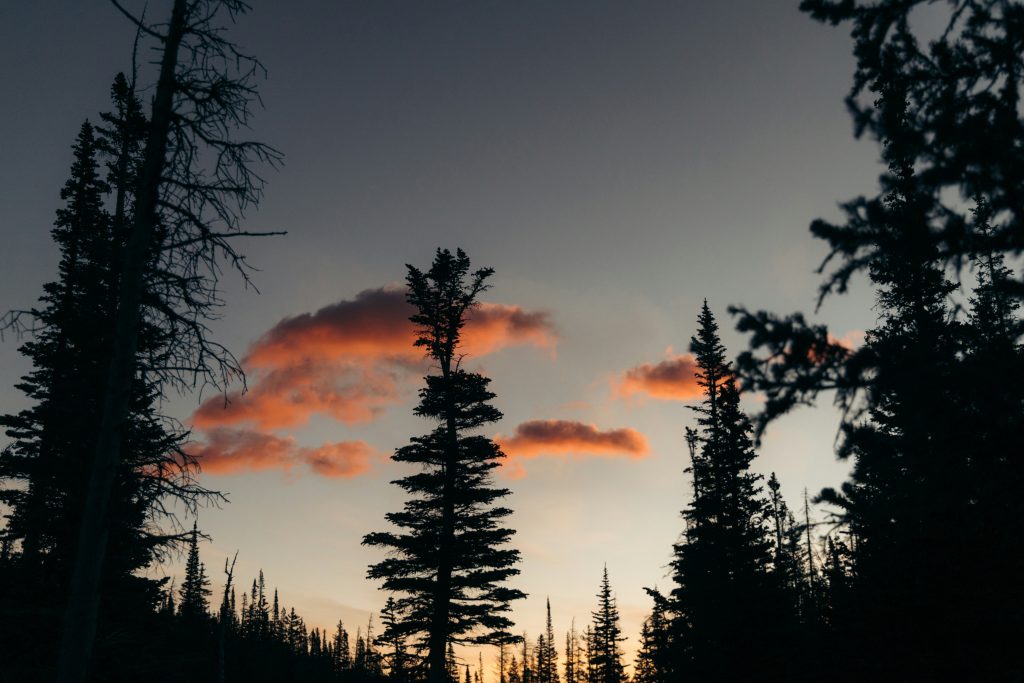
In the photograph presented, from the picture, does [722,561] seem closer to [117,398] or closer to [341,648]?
[117,398]

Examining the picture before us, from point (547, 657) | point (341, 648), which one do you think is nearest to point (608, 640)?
point (547, 657)

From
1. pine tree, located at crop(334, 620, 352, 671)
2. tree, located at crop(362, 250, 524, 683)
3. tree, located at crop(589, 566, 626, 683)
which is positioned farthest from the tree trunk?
pine tree, located at crop(334, 620, 352, 671)

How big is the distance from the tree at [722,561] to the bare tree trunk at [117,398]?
7405 mm

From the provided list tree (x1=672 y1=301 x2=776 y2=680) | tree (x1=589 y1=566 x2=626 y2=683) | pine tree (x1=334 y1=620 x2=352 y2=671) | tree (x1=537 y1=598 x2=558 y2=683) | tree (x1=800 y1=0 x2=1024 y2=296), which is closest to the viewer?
tree (x1=800 y1=0 x2=1024 y2=296)

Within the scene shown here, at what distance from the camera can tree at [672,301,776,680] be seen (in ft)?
52.5

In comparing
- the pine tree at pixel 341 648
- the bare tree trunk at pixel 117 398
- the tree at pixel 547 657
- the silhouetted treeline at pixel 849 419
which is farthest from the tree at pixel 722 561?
the pine tree at pixel 341 648

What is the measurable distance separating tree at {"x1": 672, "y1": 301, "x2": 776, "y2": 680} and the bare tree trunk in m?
7.40

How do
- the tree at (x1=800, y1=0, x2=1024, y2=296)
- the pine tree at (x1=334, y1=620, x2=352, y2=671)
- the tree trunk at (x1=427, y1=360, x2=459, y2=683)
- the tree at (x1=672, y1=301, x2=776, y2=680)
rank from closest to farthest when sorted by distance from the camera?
the tree at (x1=800, y1=0, x2=1024, y2=296)
the tree at (x1=672, y1=301, x2=776, y2=680)
the tree trunk at (x1=427, y1=360, x2=459, y2=683)
the pine tree at (x1=334, y1=620, x2=352, y2=671)

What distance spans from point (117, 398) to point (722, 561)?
18863 mm

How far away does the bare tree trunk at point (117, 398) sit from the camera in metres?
6.59

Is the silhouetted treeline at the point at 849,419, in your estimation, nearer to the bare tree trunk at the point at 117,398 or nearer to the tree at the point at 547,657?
the bare tree trunk at the point at 117,398

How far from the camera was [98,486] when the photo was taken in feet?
22.6

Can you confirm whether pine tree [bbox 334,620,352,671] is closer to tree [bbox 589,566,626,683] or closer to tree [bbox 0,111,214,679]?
tree [bbox 589,566,626,683]

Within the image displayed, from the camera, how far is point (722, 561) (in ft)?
65.4
